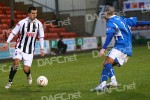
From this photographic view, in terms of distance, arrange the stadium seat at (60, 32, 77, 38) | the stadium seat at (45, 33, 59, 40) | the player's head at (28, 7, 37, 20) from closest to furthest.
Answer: the player's head at (28, 7, 37, 20) → the stadium seat at (45, 33, 59, 40) → the stadium seat at (60, 32, 77, 38)

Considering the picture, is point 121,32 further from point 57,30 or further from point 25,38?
point 57,30

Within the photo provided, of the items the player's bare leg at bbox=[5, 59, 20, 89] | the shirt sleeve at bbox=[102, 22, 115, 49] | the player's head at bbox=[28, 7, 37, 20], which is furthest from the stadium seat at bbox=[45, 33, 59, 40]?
the shirt sleeve at bbox=[102, 22, 115, 49]

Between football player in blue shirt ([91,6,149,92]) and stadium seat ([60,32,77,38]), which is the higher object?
football player in blue shirt ([91,6,149,92])

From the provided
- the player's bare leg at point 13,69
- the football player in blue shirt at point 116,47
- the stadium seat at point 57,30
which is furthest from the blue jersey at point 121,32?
the stadium seat at point 57,30

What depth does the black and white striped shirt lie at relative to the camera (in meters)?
12.2

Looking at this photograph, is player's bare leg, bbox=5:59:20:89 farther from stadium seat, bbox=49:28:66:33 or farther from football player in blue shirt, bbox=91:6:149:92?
stadium seat, bbox=49:28:66:33

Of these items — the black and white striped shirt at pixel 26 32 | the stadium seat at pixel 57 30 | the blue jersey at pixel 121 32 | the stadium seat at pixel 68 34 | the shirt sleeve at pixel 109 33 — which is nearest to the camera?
the shirt sleeve at pixel 109 33

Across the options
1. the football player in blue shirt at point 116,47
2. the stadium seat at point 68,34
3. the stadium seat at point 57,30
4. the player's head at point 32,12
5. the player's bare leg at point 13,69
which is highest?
the player's head at point 32,12

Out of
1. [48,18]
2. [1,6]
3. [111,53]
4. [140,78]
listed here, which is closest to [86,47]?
[48,18]

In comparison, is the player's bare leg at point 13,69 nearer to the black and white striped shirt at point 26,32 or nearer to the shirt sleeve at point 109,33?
the black and white striped shirt at point 26,32

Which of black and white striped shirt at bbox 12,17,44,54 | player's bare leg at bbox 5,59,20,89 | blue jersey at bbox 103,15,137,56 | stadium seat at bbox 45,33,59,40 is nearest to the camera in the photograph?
blue jersey at bbox 103,15,137,56

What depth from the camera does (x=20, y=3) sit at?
122 ft

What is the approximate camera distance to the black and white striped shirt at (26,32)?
12.2 m

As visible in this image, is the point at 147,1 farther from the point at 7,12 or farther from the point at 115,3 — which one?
the point at 7,12
